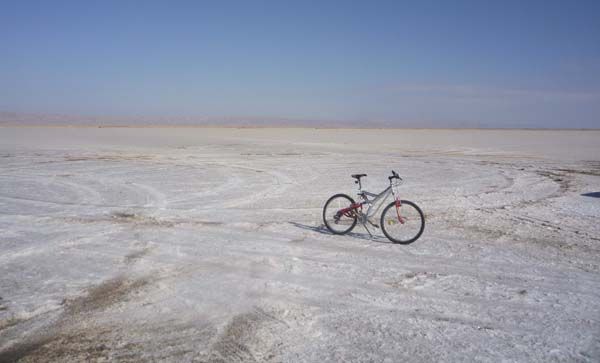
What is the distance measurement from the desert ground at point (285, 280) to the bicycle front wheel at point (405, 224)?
0.19 meters

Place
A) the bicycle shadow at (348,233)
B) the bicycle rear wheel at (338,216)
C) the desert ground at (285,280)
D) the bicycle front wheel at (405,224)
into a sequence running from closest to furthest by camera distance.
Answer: the desert ground at (285,280)
the bicycle front wheel at (405,224)
the bicycle shadow at (348,233)
the bicycle rear wheel at (338,216)

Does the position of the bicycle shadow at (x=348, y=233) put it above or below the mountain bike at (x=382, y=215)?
below

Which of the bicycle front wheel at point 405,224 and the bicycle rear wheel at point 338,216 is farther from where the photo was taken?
the bicycle rear wheel at point 338,216

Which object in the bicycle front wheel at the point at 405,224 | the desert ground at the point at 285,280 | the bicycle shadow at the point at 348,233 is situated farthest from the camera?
the bicycle shadow at the point at 348,233

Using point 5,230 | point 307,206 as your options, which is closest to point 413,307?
point 307,206

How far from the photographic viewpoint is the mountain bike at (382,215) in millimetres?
7629

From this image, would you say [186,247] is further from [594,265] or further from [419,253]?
[594,265]

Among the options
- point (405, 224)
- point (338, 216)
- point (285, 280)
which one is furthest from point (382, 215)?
point (285, 280)

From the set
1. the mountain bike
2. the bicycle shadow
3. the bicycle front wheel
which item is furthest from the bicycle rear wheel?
the bicycle front wheel

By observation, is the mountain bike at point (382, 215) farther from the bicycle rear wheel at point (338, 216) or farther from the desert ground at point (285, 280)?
the desert ground at point (285, 280)

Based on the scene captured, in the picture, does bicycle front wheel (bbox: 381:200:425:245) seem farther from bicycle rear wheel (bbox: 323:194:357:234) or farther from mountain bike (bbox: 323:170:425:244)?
bicycle rear wheel (bbox: 323:194:357:234)

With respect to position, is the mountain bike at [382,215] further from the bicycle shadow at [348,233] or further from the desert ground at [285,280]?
the desert ground at [285,280]

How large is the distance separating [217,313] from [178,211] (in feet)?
17.2

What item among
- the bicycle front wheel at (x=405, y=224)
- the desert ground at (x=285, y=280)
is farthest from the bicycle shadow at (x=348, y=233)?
the bicycle front wheel at (x=405, y=224)
